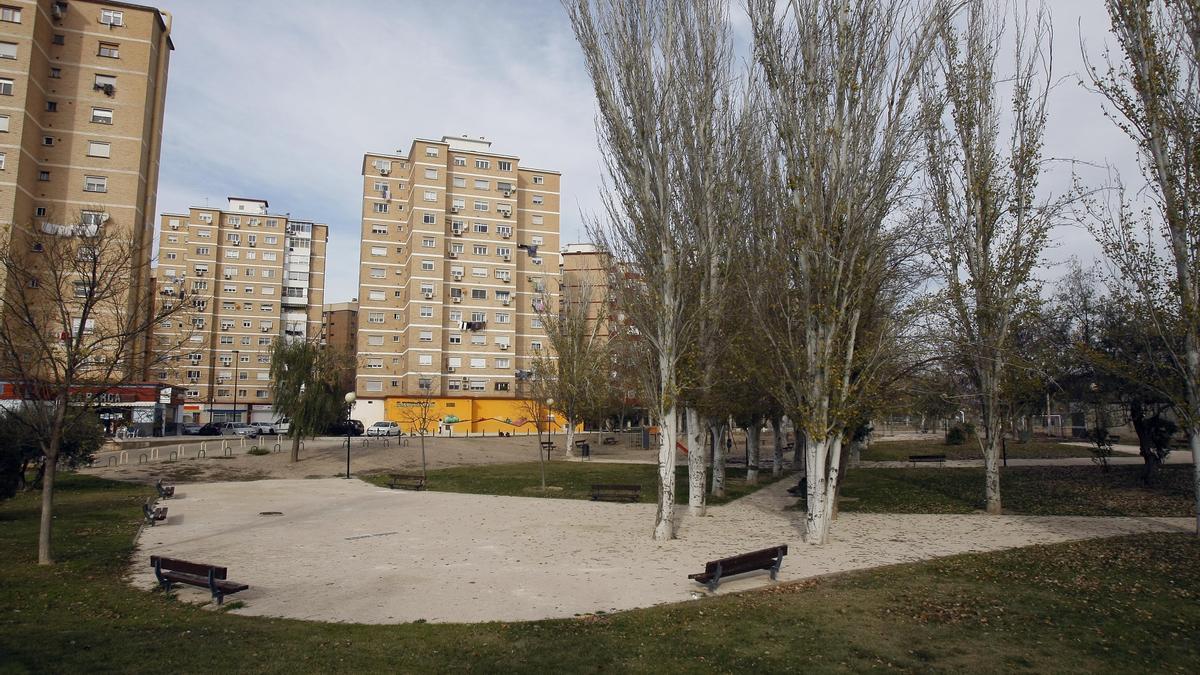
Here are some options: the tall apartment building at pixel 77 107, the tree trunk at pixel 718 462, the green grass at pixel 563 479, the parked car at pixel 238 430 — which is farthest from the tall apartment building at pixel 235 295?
the tree trunk at pixel 718 462

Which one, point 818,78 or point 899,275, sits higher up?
point 818,78

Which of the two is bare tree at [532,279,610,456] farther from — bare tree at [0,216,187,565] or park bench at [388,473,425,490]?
bare tree at [0,216,187,565]

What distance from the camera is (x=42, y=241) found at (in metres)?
12.8

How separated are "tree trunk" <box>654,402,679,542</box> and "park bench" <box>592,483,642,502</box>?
622cm

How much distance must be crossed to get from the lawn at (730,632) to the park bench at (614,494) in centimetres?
1040

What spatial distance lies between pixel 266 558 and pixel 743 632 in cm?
896

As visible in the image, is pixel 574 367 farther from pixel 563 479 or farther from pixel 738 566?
pixel 738 566

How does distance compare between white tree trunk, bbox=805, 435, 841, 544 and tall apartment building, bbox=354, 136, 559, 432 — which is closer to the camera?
white tree trunk, bbox=805, 435, 841, 544

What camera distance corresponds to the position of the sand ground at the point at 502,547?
9.77 meters

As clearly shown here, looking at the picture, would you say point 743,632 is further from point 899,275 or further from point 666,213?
point 899,275

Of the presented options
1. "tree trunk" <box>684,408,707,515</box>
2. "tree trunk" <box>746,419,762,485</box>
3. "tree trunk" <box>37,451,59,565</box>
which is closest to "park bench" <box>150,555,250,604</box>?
"tree trunk" <box>37,451,59,565</box>

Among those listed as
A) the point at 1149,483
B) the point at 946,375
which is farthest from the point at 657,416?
the point at 946,375

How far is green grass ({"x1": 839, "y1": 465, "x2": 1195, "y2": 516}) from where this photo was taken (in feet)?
57.1

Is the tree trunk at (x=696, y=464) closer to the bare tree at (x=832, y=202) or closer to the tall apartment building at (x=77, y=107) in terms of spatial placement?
the bare tree at (x=832, y=202)
